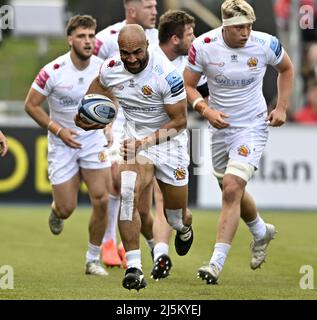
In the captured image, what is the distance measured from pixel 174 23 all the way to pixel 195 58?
0.62 meters

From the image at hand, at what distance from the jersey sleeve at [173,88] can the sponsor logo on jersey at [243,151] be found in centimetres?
116

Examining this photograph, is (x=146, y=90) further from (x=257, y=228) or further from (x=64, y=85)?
(x=257, y=228)

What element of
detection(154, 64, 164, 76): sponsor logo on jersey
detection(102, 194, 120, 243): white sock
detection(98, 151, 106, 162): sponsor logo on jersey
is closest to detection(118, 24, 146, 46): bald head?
detection(154, 64, 164, 76): sponsor logo on jersey

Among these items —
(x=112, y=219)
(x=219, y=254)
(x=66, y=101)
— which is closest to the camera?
(x=219, y=254)

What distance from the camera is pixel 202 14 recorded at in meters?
23.4

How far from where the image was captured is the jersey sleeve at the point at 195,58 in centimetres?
1217

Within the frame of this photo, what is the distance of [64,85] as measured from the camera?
43.7ft

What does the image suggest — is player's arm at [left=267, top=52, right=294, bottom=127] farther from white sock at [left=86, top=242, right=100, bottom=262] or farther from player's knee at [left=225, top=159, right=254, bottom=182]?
white sock at [left=86, top=242, right=100, bottom=262]

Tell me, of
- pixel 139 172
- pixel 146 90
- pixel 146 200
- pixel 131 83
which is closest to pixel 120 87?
pixel 131 83

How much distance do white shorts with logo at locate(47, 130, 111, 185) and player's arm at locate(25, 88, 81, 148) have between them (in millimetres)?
256

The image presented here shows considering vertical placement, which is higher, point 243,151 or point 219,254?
point 243,151

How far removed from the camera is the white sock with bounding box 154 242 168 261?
40.6 ft

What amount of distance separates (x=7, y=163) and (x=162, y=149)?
10.0 metres
